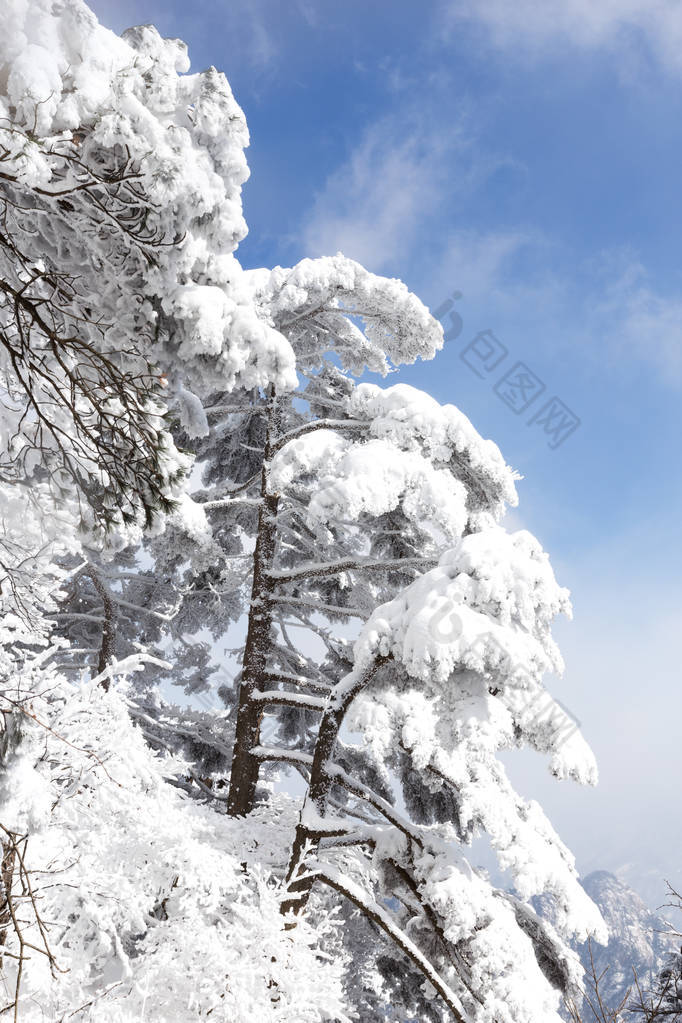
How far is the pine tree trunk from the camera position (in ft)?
30.8

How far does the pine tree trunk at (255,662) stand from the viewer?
938cm

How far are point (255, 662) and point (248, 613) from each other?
0.75 m

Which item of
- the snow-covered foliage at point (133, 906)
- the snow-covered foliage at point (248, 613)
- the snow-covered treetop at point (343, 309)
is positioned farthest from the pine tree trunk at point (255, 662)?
the snow-covered foliage at point (133, 906)

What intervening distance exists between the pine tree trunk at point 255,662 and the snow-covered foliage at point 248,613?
0.12 ft

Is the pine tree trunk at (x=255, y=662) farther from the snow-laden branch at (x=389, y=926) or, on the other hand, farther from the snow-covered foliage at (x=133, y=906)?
the snow-covered foliage at (x=133, y=906)

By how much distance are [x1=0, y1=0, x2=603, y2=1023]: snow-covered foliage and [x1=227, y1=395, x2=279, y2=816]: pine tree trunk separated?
36 millimetres

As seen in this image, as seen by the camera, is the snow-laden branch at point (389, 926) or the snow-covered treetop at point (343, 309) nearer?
the snow-laden branch at point (389, 926)

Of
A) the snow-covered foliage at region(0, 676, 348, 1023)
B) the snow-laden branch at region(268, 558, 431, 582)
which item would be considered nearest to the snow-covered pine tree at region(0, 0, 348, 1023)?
the snow-covered foliage at region(0, 676, 348, 1023)

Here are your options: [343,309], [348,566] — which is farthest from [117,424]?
[343,309]

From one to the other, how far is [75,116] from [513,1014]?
27.1 ft

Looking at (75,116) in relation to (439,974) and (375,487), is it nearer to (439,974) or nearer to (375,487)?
(375,487)

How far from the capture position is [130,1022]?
5.19m

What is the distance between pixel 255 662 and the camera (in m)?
9.95

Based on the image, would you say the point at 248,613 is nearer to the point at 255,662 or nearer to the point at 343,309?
the point at 255,662
